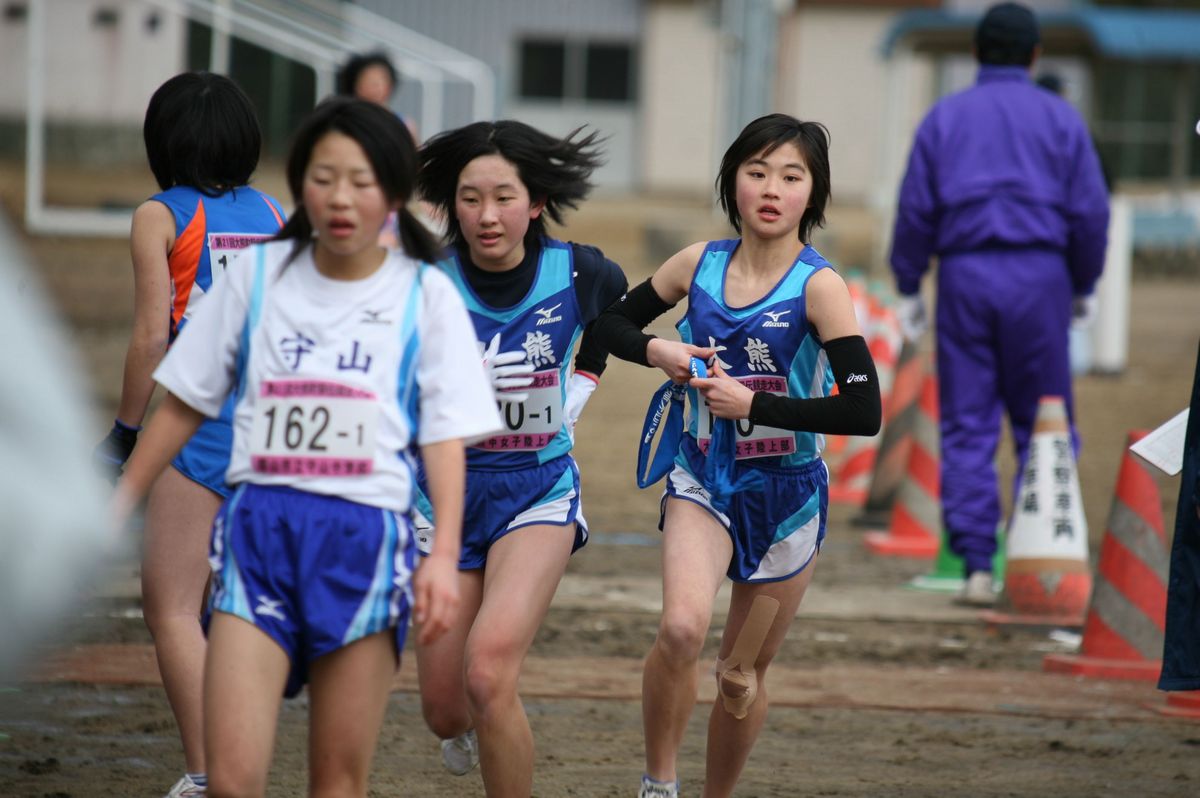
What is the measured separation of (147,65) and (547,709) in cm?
1568

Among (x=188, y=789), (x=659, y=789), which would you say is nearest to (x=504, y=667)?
(x=659, y=789)

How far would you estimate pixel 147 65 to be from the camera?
20.3 metres

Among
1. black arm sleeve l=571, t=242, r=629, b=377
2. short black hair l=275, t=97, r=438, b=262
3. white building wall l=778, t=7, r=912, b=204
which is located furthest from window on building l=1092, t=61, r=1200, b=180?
short black hair l=275, t=97, r=438, b=262

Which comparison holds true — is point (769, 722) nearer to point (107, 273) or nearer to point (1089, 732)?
point (1089, 732)

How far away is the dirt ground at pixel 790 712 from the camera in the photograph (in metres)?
5.43

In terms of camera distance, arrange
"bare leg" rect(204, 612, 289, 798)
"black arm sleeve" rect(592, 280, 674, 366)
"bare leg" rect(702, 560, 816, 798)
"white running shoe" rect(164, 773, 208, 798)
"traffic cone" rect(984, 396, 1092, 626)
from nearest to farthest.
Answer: "bare leg" rect(204, 612, 289, 798) → "white running shoe" rect(164, 773, 208, 798) → "bare leg" rect(702, 560, 816, 798) → "black arm sleeve" rect(592, 280, 674, 366) → "traffic cone" rect(984, 396, 1092, 626)

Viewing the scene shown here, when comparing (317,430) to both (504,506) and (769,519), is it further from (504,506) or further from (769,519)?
(769,519)

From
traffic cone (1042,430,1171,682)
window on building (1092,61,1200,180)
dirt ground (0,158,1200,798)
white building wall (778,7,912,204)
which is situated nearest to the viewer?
dirt ground (0,158,1200,798)

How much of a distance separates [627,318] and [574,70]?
31.9 meters

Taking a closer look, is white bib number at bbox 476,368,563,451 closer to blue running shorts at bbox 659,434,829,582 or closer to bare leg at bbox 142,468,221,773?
blue running shorts at bbox 659,434,829,582

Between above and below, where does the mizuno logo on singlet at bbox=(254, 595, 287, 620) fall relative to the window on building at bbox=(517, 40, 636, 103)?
below

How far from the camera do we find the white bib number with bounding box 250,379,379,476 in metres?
3.63

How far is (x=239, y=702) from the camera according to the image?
3.54 meters

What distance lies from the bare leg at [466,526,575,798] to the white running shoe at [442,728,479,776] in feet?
1.58
